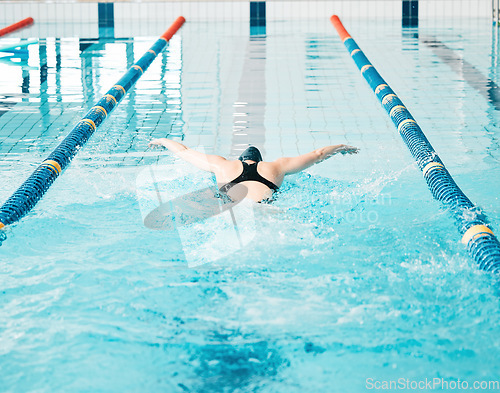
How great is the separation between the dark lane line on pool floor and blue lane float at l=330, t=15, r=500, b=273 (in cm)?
109

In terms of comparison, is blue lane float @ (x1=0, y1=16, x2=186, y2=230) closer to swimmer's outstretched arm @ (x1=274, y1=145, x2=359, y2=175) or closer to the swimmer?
the swimmer

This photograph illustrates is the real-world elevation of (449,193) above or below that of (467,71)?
below

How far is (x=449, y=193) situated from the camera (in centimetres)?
353

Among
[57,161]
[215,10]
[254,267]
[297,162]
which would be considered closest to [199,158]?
[297,162]

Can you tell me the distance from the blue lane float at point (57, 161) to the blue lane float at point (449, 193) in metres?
2.09

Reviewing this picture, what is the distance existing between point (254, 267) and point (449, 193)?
4.14 ft

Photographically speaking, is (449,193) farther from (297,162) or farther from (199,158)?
(199,158)

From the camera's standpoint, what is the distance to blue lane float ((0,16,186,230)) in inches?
134

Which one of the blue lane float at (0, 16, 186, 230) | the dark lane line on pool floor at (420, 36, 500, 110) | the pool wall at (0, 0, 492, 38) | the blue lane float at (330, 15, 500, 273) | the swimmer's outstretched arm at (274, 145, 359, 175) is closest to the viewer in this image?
the blue lane float at (330, 15, 500, 273)

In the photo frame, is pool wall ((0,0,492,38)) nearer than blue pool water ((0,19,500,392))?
No

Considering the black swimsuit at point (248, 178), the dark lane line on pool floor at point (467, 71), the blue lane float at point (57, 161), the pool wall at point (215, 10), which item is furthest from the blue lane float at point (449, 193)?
the pool wall at point (215, 10)

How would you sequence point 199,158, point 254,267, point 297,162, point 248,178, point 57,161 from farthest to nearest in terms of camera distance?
point 57,161 < point 199,158 < point 297,162 < point 248,178 < point 254,267

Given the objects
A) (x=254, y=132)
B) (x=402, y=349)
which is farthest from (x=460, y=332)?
(x=254, y=132)

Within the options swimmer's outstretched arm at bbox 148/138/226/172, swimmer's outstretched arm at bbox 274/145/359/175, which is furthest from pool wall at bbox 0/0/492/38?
swimmer's outstretched arm at bbox 274/145/359/175
